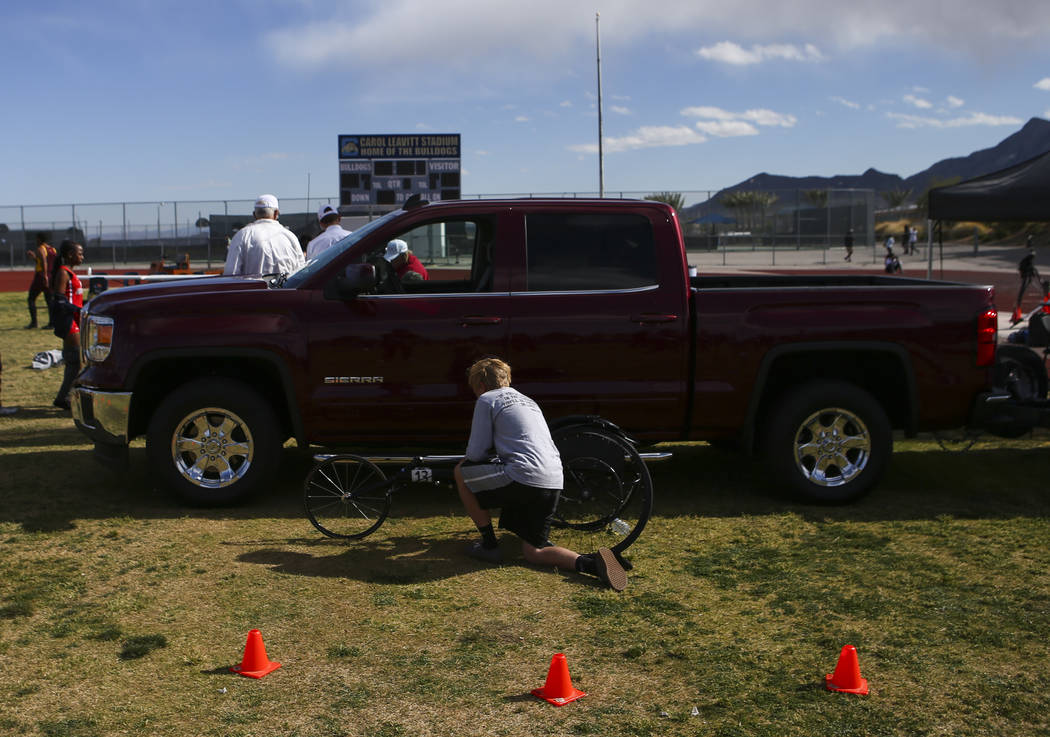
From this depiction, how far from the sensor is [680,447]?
29.3 ft

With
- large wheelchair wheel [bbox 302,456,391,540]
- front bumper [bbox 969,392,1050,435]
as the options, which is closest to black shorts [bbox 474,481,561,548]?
large wheelchair wheel [bbox 302,456,391,540]

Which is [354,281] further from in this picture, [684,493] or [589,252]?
[684,493]

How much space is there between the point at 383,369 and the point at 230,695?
2872mm

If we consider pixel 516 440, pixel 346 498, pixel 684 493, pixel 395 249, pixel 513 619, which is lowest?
pixel 513 619

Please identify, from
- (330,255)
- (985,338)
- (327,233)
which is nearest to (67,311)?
(327,233)

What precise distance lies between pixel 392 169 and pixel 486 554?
86.7ft

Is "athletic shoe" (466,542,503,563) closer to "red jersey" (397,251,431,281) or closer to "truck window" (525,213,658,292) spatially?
"truck window" (525,213,658,292)

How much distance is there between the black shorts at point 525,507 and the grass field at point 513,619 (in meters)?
0.27

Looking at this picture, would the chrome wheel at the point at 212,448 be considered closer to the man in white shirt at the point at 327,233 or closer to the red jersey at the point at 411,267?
the red jersey at the point at 411,267

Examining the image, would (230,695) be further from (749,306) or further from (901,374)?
(901,374)

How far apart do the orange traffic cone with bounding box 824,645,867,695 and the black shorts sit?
6.16ft

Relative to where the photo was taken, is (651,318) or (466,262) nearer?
(651,318)

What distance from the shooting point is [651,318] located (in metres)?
6.67

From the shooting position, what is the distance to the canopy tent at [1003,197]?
38.4ft
